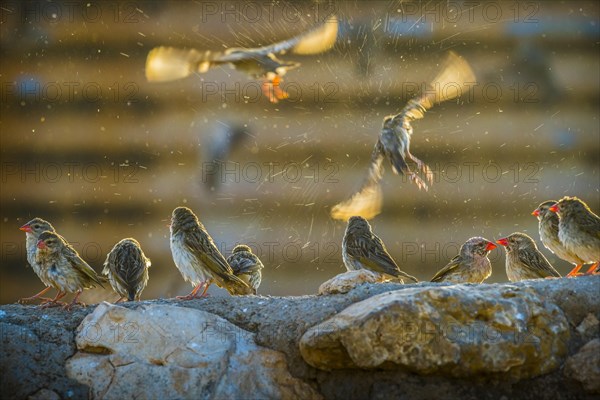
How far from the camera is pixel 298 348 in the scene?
12.8 feet

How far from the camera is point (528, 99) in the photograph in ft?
21.2

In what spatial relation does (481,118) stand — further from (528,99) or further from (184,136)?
(184,136)

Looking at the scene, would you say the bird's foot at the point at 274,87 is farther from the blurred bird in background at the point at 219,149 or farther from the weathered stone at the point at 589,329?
the weathered stone at the point at 589,329

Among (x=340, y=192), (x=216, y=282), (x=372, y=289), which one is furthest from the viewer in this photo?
(x=340, y=192)

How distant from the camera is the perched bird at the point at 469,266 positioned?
5.20 m

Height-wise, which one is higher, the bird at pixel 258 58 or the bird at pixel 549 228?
the bird at pixel 258 58

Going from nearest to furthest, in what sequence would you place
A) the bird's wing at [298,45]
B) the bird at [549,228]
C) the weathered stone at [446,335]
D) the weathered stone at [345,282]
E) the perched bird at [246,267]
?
1. the weathered stone at [446,335]
2. the weathered stone at [345,282]
3. the bird at [549,228]
4. the perched bird at [246,267]
5. the bird's wing at [298,45]

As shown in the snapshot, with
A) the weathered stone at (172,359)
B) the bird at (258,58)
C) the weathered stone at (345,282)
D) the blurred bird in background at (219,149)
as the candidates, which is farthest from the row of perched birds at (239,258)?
the blurred bird in background at (219,149)

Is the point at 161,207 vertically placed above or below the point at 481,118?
below

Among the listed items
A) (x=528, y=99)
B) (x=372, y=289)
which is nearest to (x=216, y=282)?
(x=372, y=289)

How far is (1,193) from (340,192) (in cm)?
227

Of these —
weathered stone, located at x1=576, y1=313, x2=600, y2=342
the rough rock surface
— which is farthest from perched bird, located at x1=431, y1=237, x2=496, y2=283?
weathered stone, located at x1=576, y1=313, x2=600, y2=342

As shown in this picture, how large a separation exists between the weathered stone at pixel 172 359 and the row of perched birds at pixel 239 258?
560mm

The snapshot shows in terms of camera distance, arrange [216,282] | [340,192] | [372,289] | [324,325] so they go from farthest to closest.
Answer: [340,192] → [216,282] → [372,289] → [324,325]
